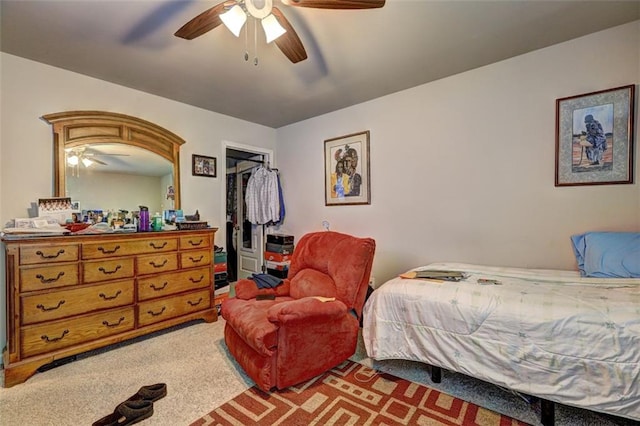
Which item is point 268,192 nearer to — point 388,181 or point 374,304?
point 388,181

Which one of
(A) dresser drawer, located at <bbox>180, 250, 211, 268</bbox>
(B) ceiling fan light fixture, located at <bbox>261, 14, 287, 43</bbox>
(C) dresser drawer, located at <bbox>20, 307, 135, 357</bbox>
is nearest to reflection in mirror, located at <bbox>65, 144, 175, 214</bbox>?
(A) dresser drawer, located at <bbox>180, 250, 211, 268</bbox>

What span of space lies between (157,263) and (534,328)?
9.55 feet

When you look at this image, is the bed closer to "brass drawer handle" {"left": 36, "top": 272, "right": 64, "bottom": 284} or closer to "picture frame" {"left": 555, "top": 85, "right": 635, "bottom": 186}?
"picture frame" {"left": 555, "top": 85, "right": 635, "bottom": 186}

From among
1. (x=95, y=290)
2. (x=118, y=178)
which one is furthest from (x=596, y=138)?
(x=118, y=178)

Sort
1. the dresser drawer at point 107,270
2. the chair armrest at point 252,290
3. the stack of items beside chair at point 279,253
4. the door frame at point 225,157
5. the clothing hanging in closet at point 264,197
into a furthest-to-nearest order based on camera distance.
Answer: the clothing hanging in closet at point 264,197, the stack of items beside chair at point 279,253, the door frame at point 225,157, the chair armrest at point 252,290, the dresser drawer at point 107,270

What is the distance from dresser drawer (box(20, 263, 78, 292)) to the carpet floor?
2.12 feet

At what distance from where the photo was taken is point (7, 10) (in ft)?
5.91

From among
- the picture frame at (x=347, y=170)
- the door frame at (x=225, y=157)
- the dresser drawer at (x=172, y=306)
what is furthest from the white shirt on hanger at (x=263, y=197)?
the dresser drawer at (x=172, y=306)

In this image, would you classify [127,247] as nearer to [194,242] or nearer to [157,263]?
[157,263]

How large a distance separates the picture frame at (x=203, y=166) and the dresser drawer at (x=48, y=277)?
1.62 m

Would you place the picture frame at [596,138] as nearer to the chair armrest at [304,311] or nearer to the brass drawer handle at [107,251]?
the chair armrest at [304,311]

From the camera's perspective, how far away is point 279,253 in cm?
398

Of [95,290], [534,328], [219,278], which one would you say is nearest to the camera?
[534,328]

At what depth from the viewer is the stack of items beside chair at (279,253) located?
12.9 ft
